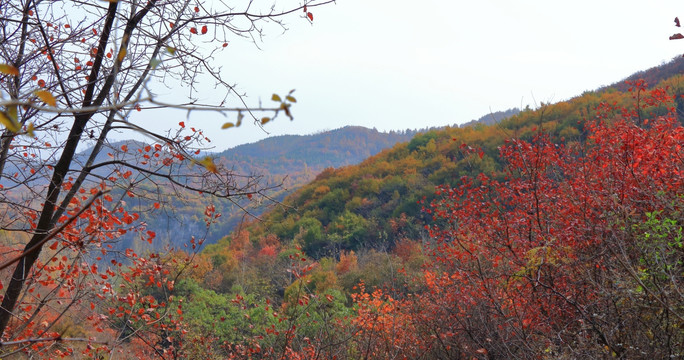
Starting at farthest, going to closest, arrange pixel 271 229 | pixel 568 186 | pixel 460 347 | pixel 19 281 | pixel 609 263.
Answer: pixel 271 229
pixel 568 186
pixel 460 347
pixel 609 263
pixel 19 281

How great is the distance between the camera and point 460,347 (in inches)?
233

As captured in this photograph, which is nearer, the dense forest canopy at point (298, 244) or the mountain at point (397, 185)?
the dense forest canopy at point (298, 244)

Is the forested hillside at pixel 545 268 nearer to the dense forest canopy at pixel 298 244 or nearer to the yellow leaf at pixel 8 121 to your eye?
the dense forest canopy at pixel 298 244

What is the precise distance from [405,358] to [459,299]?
44.1 inches

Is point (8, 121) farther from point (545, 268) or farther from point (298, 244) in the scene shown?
point (298, 244)

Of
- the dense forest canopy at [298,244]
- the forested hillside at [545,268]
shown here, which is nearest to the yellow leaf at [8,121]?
the dense forest canopy at [298,244]

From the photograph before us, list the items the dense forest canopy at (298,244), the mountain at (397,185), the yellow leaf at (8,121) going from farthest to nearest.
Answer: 1. the mountain at (397,185)
2. the dense forest canopy at (298,244)
3. the yellow leaf at (8,121)

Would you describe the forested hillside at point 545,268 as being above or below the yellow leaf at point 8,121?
below

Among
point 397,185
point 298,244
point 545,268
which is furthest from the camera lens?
point 397,185

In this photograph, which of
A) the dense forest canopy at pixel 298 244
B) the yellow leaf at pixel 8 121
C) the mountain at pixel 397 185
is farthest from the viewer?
the mountain at pixel 397 185

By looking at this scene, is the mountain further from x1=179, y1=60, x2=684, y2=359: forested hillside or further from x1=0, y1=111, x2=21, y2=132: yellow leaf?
x1=0, y1=111, x2=21, y2=132: yellow leaf

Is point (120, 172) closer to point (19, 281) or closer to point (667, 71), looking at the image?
point (19, 281)

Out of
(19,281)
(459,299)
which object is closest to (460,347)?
(459,299)

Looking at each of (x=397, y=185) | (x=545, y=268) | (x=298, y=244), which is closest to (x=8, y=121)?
(x=545, y=268)
